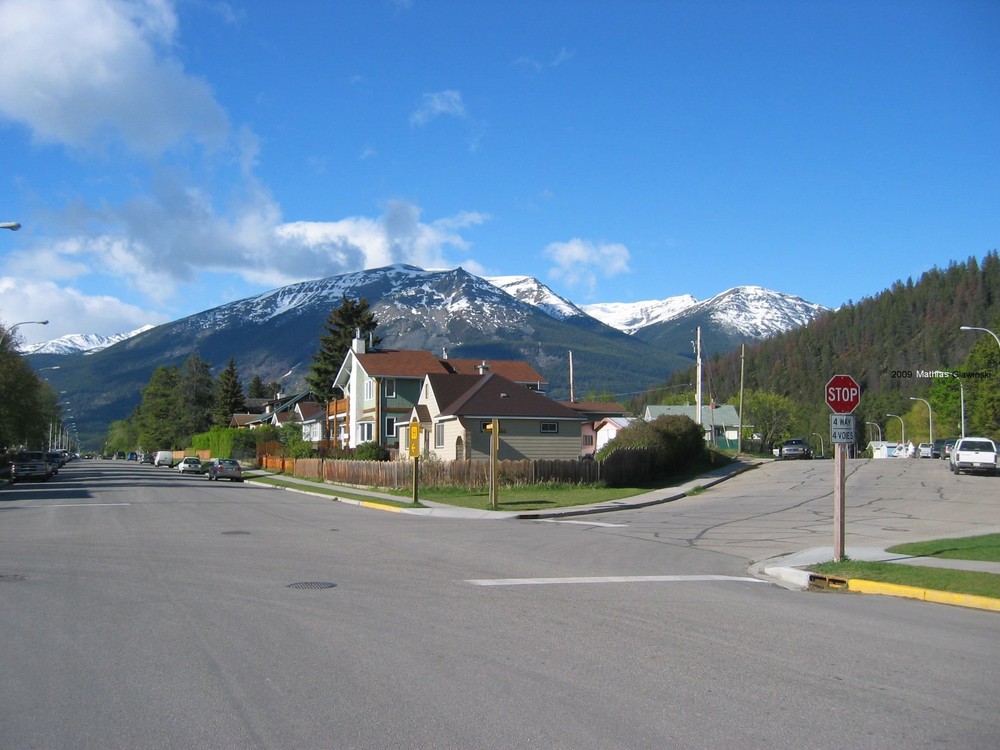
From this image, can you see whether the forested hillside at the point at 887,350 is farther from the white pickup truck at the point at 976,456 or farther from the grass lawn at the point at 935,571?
the grass lawn at the point at 935,571

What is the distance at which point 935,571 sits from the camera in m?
14.2

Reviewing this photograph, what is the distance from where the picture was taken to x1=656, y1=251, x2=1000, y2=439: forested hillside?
158375 mm

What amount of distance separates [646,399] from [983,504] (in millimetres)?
159961

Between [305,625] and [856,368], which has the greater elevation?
[856,368]

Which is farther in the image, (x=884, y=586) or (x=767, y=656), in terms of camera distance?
→ (x=884, y=586)

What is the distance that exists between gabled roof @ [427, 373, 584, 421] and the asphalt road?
101 feet

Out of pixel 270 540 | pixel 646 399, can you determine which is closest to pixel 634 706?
pixel 270 540

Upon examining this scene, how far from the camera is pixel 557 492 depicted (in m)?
37.4

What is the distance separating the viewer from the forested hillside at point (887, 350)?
15838cm

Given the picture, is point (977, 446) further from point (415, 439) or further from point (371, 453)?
point (371, 453)

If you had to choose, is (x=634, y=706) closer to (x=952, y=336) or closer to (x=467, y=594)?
(x=467, y=594)

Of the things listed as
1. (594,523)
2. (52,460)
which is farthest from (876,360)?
(594,523)

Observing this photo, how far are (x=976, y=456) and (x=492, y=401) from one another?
24.4 meters

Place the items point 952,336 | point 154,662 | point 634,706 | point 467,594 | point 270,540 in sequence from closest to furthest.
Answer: point 634,706 → point 154,662 → point 467,594 → point 270,540 → point 952,336
